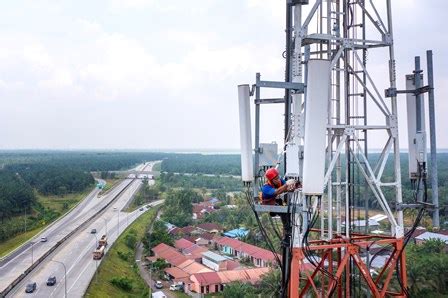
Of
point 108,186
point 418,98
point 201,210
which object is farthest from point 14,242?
point 108,186

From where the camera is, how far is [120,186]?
10019 centimetres

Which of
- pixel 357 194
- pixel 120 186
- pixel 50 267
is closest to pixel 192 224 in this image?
pixel 50 267

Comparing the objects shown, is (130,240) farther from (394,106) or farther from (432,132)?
(432,132)

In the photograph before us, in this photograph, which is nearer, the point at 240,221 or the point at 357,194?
the point at 357,194

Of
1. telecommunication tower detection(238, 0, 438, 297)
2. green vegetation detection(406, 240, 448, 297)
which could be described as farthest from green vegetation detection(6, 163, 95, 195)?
telecommunication tower detection(238, 0, 438, 297)

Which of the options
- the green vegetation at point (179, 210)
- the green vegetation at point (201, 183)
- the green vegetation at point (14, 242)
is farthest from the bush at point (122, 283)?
the green vegetation at point (201, 183)

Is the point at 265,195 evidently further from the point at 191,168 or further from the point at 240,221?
the point at 191,168

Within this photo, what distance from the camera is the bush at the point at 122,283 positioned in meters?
31.1

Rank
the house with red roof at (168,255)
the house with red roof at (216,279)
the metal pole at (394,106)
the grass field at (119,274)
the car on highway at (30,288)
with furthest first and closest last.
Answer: the house with red roof at (168,255), the house with red roof at (216,279), the grass field at (119,274), the car on highway at (30,288), the metal pole at (394,106)

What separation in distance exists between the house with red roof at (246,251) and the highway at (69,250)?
441 inches

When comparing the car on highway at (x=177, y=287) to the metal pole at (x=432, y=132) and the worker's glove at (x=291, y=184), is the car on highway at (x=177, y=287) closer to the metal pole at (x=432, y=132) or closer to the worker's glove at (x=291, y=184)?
the metal pole at (x=432, y=132)

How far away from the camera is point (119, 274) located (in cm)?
3459

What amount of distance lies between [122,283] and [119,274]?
3.49 meters

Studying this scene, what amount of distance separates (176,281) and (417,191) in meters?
29.3
